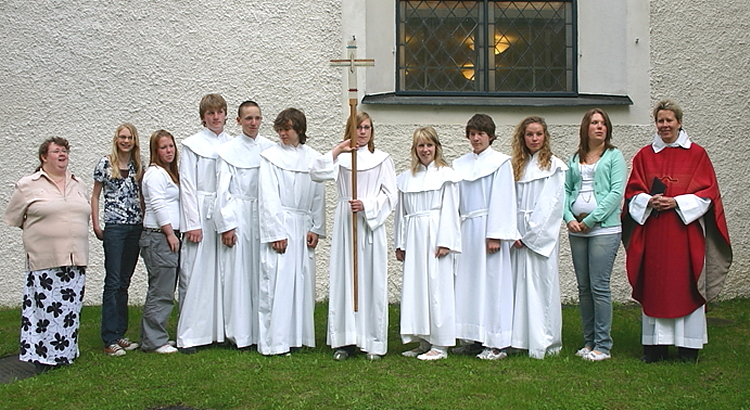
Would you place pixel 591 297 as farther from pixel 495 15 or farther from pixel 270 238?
pixel 495 15

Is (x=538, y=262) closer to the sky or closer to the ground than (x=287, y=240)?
closer to the ground

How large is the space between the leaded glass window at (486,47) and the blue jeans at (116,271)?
4.11 meters

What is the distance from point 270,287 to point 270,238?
0.42 metres

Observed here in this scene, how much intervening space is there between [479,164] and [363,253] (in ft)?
4.03

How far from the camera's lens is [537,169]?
21.9 ft

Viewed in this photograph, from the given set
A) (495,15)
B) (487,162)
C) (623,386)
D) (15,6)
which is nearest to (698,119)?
(495,15)

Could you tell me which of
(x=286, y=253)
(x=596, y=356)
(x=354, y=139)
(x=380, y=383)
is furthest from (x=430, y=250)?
(x=596, y=356)

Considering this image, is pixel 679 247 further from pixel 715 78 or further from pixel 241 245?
pixel 715 78

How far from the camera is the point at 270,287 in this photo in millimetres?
6746

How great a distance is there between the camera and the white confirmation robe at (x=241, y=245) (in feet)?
22.5

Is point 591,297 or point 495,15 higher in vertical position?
point 495,15

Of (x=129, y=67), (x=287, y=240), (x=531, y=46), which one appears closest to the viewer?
(x=287, y=240)

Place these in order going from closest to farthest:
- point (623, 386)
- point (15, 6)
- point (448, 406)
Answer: point (448, 406)
point (623, 386)
point (15, 6)

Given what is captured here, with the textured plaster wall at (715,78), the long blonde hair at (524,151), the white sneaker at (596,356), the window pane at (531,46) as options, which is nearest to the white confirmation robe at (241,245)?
the long blonde hair at (524,151)
